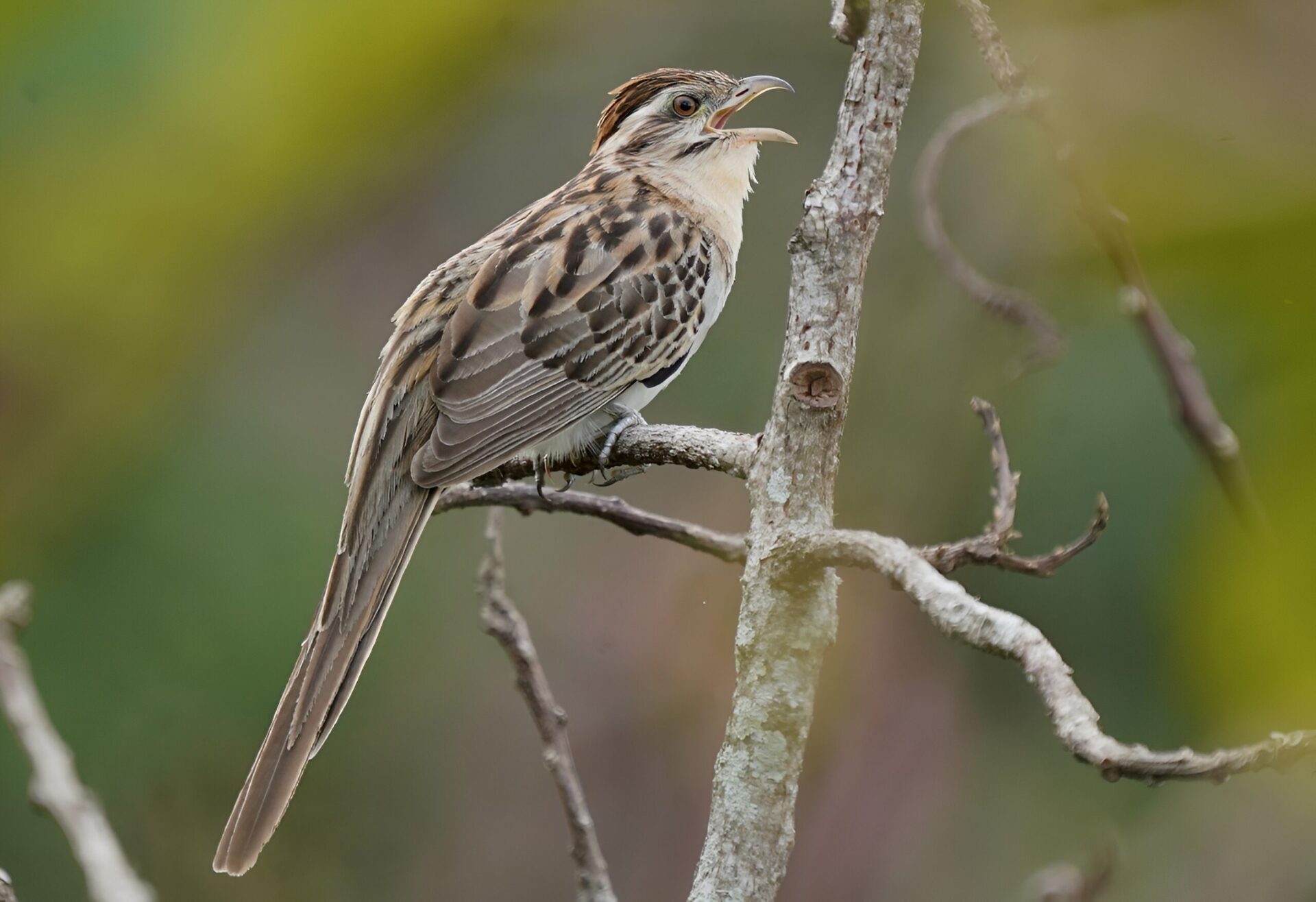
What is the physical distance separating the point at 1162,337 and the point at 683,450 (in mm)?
1318

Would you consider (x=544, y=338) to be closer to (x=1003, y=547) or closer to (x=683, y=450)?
(x=683, y=450)

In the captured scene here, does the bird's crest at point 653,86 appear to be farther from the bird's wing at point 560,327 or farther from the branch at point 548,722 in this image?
the branch at point 548,722

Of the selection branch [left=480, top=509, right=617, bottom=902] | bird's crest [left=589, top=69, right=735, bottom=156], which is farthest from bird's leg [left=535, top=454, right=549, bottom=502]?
bird's crest [left=589, top=69, right=735, bottom=156]

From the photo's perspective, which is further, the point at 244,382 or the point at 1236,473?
the point at 244,382

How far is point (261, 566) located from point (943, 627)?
4239 millimetres

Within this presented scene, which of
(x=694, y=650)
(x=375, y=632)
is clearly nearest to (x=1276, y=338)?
(x=375, y=632)

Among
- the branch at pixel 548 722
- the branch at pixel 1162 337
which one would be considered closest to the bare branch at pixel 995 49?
the branch at pixel 1162 337

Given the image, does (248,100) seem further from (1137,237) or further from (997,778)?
(1137,237)

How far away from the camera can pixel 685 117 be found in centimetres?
483

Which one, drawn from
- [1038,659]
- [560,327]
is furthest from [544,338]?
[1038,659]

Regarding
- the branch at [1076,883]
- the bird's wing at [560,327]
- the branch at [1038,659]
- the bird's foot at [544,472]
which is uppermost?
the bird's wing at [560,327]

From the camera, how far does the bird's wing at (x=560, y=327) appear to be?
3.82 metres

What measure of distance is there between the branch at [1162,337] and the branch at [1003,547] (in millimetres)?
442

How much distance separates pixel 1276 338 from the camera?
3.35 ft
